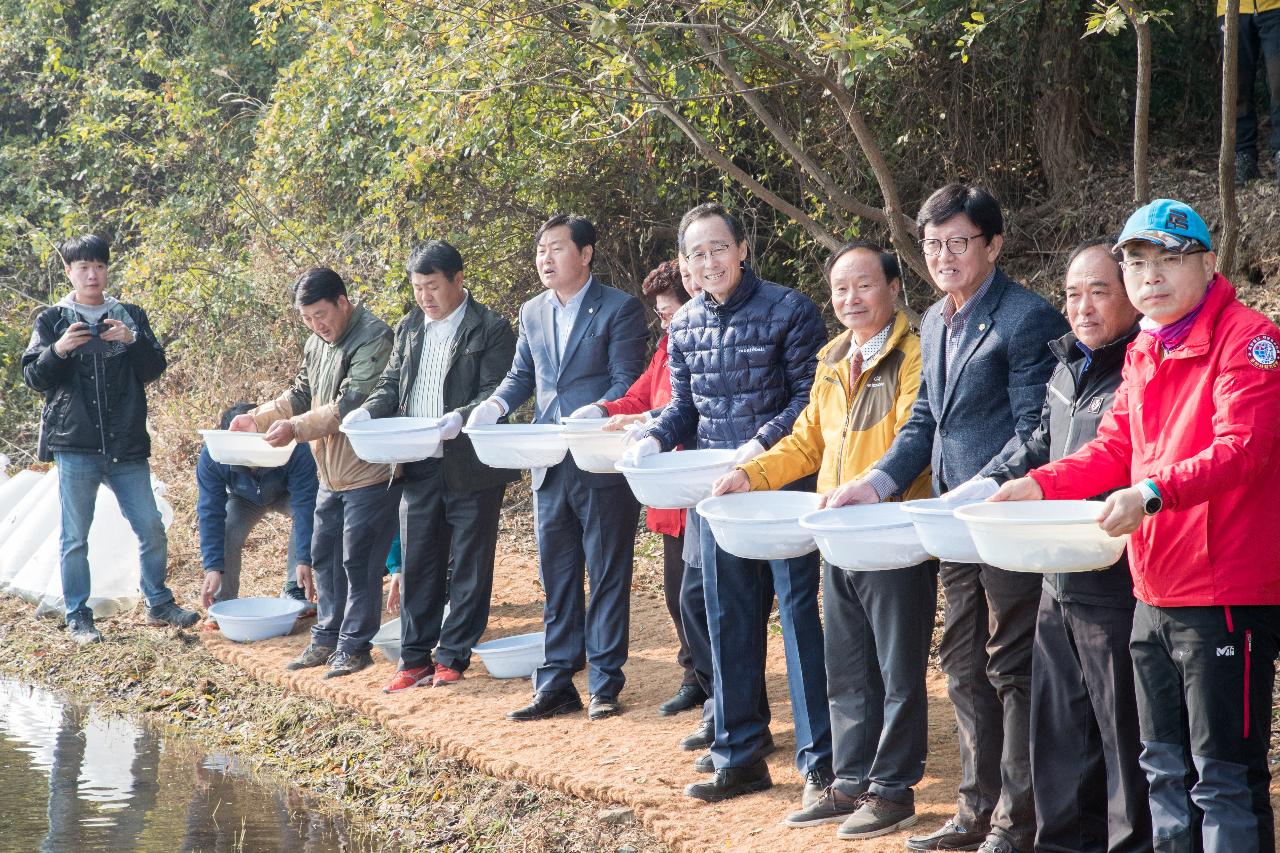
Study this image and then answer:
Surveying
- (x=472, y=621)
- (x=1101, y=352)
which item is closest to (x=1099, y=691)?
(x=1101, y=352)

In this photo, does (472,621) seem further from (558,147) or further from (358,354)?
(558,147)

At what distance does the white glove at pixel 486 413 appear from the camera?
16.2ft

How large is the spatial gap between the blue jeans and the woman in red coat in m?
3.03

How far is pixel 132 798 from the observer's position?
486cm

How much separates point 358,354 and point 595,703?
74.8 inches

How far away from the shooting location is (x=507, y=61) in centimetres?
650

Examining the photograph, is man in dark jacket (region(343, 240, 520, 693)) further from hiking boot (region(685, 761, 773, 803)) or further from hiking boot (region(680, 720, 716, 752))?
hiking boot (region(685, 761, 773, 803))

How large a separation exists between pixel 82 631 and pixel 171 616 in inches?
16.7

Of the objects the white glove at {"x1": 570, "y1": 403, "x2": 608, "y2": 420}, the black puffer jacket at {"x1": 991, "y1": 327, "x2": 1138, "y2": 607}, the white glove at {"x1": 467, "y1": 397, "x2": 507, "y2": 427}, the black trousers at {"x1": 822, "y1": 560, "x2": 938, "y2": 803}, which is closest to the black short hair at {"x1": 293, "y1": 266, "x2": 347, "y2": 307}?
the white glove at {"x1": 467, "y1": 397, "x2": 507, "y2": 427}

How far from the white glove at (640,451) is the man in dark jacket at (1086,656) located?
124 centimetres

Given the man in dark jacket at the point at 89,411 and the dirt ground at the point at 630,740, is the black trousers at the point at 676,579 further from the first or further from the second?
the man in dark jacket at the point at 89,411

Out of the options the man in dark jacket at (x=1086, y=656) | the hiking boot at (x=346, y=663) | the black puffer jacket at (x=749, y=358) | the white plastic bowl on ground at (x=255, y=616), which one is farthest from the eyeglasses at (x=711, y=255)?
the white plastic bowl on ground at (x=255, y=616)

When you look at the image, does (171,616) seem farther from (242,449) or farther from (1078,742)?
(1078,742)

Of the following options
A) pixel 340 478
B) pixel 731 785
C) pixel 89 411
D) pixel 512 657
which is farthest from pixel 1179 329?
pixel 89 411
